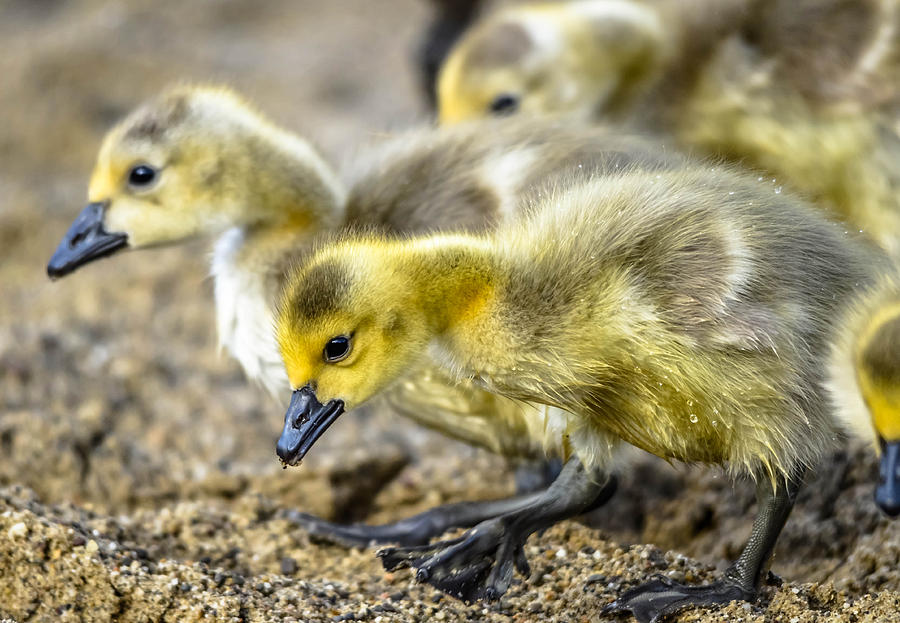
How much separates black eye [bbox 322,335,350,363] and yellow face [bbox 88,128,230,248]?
3.28 ft

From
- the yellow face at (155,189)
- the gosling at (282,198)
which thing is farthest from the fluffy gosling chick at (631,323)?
the yellow face at (155,189)

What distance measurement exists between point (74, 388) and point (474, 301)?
211cm

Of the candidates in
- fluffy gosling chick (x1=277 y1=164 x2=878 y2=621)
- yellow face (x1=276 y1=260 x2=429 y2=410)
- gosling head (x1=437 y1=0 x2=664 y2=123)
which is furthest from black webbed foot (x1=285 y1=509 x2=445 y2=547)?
gosling head (x1=437 y1=0 x2=664 y2=123)

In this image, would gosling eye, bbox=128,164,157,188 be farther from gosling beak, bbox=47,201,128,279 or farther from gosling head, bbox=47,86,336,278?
gosling beak, bbox=47,201,128,279

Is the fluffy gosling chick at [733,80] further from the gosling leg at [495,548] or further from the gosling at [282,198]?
the gosling leg at [495,548]

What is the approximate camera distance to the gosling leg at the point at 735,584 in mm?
2637

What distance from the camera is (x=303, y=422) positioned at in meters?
2.65

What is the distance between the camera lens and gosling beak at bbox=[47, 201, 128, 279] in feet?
Answer: 11.5

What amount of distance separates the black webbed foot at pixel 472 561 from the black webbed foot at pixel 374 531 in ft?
1.02

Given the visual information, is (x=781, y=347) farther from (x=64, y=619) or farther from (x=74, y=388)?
(x=74, y=388)

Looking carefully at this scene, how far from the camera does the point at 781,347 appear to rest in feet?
8.09

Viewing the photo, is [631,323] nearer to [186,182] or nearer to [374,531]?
[374,531]

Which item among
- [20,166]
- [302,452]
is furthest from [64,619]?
[20,166]

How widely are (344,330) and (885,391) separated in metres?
1.09
